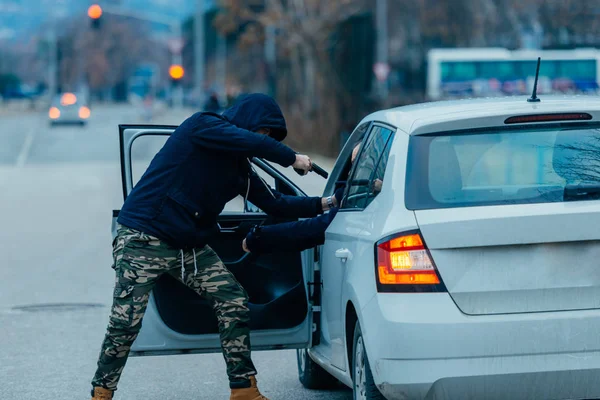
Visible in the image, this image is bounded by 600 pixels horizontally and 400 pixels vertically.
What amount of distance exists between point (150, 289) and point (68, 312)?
455cm

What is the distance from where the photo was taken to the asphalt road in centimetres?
718

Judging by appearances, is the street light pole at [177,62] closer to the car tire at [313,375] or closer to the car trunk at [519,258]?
the car tire at [313,375]

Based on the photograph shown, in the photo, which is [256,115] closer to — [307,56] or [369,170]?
[369,170]

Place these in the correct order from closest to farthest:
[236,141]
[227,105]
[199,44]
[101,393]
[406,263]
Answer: [406,263]
[236,141]
[101,393]
[227,105]
[199,44]

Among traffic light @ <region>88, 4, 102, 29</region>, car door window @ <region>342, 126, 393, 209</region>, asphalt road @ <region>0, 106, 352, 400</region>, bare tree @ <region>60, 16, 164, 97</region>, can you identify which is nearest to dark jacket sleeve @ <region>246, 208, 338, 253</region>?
car door window @ <region>342, 126, 393, 209</region>

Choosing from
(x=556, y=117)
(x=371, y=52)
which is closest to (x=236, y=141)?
(x=556, y=117)

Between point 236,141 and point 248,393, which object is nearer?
point 236,141

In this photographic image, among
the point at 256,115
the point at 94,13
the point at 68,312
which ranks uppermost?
the point at 94,13

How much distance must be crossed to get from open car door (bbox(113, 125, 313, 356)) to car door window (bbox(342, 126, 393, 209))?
607 mm

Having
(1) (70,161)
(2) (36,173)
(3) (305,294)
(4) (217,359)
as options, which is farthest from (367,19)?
(3) (305,294)

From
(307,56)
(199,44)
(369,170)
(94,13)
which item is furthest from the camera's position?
(199,44)

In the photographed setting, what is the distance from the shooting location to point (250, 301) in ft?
20.7

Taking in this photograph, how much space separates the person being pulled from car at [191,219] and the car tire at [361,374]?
806 millimetres

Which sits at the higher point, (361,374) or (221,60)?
(221,60)
